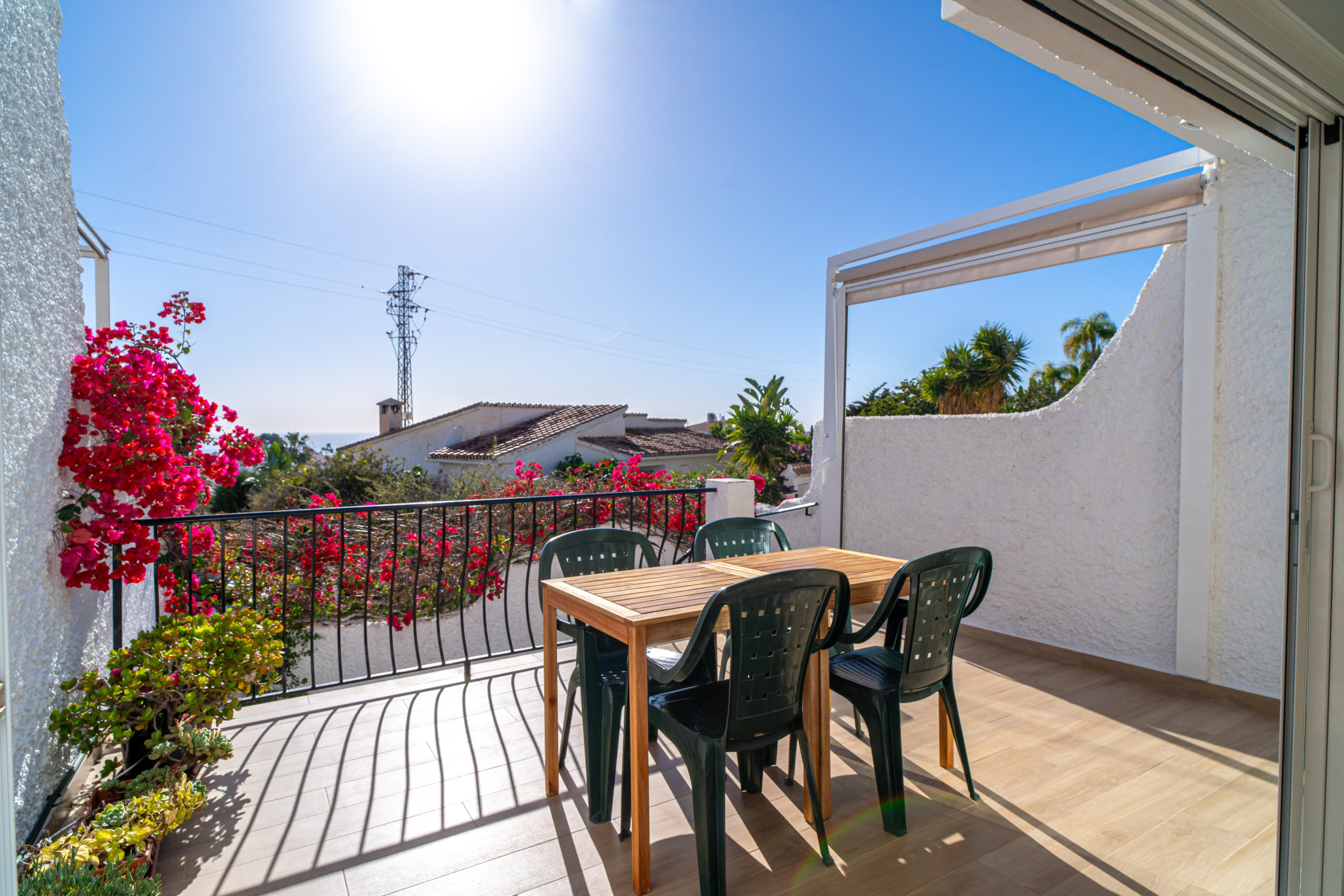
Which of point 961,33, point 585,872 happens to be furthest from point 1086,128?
point 585,872

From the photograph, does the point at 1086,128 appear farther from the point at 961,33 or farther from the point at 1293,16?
the point at 1293,16

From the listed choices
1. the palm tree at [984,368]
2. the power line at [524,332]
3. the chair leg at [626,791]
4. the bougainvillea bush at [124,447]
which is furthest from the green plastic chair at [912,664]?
the power line at [524,332]

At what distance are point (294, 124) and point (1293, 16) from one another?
48.7 ft

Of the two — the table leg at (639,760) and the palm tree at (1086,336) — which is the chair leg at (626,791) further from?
the palm tree at (1086,336)

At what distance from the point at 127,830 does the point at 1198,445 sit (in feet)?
15.3

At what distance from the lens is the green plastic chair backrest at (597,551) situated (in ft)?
9.41

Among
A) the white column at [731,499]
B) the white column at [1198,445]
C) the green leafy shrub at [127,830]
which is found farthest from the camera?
the white column at [731,499]

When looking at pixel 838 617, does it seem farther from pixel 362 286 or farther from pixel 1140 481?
pixel 362 286

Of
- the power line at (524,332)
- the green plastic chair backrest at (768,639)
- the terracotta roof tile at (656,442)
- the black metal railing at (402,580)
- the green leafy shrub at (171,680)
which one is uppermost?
the power line at (524,332)

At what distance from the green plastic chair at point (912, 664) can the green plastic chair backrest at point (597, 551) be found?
1.07m

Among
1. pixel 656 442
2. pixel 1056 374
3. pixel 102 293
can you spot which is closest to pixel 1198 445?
pixel 102 293

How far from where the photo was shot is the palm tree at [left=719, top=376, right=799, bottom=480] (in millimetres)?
11008

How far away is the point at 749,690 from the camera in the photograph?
1887mm

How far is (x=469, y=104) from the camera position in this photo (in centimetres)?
737
